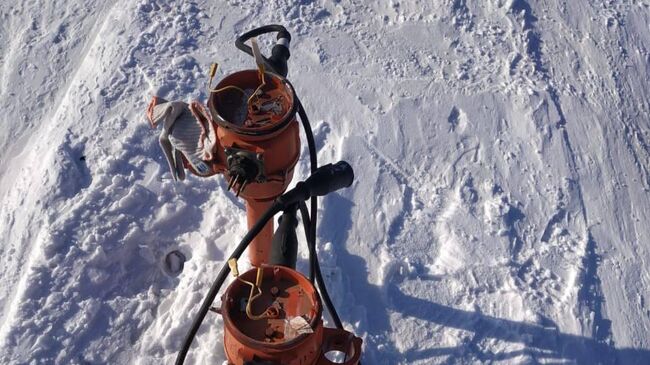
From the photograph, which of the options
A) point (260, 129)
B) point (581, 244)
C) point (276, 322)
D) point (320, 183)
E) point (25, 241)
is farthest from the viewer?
point (581, 244)

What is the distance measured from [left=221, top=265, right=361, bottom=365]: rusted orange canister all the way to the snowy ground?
61cm

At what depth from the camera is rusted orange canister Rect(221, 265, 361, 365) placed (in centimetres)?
163

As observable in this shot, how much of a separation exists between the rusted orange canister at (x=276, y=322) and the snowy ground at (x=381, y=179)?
609mm

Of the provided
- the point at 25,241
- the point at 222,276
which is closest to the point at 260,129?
the point at 222,276

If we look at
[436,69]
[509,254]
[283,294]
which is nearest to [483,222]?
[509,254]

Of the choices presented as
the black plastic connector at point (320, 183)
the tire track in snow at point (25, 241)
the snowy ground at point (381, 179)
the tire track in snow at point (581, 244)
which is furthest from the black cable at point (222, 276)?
the tire track in snow at point (581, 244)

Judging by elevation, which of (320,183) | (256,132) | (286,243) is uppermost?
(256,132)

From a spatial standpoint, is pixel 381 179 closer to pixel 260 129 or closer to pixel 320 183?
pixel 320 183

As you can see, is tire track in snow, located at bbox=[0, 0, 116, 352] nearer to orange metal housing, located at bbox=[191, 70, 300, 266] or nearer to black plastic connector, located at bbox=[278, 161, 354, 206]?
orange metal housing, located at bbox=[191, 70, 300, 266]

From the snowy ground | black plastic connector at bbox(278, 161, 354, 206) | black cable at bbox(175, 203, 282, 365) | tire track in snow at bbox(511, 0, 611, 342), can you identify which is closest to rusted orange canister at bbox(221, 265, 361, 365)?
black cable at bbox(175, 203, 282, 365)

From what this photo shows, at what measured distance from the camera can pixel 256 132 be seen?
1.81 meters

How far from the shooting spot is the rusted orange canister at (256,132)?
71.8 inches

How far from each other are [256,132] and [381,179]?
3.78 feet

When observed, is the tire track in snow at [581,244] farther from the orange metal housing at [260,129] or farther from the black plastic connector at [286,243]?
the orange metal housing at [260,129]
